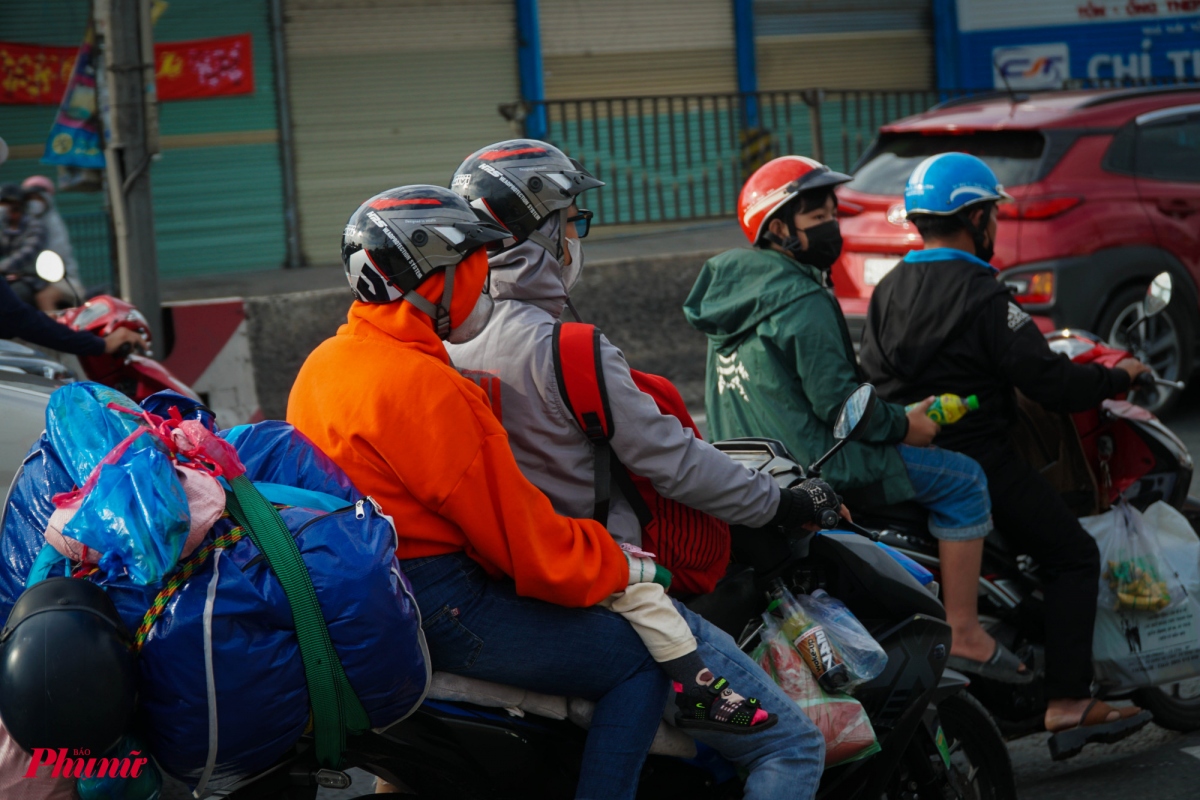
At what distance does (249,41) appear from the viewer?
1290 centimetres

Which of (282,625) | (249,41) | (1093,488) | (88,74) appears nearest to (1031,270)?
(1093,488)

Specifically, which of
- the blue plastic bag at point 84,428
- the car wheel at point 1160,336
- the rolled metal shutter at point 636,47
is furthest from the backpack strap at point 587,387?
the rolled metal shutter at point 636,47

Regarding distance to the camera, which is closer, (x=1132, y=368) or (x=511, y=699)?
(x=511, y=699)

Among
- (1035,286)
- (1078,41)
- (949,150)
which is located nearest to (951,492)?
(1035,286)

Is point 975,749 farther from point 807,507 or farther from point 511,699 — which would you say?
point 511,699

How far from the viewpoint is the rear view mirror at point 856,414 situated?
3.02 m

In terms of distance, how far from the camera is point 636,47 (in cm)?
1520

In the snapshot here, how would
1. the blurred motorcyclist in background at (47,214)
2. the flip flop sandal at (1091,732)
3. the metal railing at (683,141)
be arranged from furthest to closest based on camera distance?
the metal railing at (683,141)
the blurred motorcyclist in background at (47,214)
the flip flop sandal at (1091,732)

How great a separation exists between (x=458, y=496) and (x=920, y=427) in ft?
5.32

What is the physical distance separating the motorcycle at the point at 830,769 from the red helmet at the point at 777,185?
0.77 metres

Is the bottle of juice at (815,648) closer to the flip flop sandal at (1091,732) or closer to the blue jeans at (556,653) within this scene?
the blue jeans at (556,653)

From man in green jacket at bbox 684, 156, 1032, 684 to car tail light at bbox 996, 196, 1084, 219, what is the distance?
4.37 metres

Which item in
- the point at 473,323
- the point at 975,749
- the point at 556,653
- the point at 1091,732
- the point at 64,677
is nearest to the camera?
the point at 64,677

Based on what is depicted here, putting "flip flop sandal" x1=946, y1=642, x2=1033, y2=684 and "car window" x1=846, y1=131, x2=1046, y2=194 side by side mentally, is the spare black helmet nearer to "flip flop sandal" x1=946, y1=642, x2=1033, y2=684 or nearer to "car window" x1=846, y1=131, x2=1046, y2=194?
"flip flop sandal" x1=946, y1=642, x2=1033, y2=684
